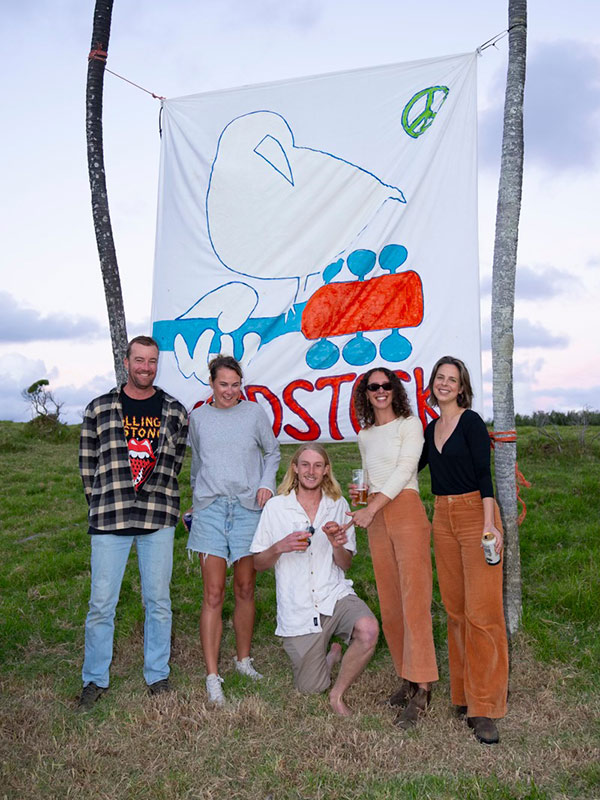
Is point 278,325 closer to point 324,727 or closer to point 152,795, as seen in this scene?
point 324,727

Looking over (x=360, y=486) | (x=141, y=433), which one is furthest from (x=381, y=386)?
(x=141, y=433)

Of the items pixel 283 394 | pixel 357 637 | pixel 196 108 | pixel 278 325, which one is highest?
pixel 196 108

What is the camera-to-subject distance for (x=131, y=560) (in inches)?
333

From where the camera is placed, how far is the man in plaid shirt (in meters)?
4.98

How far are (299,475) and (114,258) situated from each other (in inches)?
125

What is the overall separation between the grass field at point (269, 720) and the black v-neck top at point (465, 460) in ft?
5.07

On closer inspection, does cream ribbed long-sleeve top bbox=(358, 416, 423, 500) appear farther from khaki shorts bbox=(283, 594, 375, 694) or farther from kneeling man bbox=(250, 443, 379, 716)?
khaki shorts bbox=(283, 594, 375, 694)

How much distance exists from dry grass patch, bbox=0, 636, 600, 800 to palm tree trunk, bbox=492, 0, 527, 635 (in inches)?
34.8

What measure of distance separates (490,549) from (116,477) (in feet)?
8.57

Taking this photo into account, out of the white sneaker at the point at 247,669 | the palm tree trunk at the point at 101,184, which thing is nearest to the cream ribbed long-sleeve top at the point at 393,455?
the white sneaker at the point at 247,669

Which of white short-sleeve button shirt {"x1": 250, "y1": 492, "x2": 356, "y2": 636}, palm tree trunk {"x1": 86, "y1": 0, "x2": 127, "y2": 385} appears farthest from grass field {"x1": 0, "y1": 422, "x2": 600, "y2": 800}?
Result: palm tree trunk {"x1": 86, "y1": 0, "x2": 127, "y2": 385}

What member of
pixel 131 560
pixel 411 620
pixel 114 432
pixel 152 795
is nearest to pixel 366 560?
pixel 131 560

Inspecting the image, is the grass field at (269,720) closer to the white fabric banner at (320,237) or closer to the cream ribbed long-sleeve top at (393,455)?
the cream ribbed long-sleeve top at (393,455)

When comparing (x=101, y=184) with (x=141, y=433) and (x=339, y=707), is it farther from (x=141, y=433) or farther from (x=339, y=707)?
(x=339, y=707)
